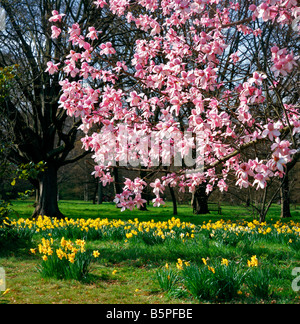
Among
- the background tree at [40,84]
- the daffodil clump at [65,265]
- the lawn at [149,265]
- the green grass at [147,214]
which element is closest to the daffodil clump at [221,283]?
the lawn at [149,265]

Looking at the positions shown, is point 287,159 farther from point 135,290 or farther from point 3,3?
point 3,3

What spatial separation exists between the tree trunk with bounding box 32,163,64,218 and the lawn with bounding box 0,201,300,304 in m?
4.72

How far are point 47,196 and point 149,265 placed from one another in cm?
796

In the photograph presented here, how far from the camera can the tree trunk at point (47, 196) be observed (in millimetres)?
11445

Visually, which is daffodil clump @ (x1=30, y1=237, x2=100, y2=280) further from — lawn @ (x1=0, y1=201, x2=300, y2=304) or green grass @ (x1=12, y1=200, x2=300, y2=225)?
green grass @ (x1=12, y1=200, x2=300, y2=225)

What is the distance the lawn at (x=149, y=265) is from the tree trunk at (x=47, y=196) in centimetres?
472

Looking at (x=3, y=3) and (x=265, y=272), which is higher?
(x=3, y=3)

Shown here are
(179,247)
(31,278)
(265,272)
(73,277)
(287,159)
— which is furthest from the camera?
(179,247)

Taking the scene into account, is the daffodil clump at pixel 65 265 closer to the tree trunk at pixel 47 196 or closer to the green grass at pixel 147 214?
the green grass at pixel 147 214

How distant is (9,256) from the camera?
17.1 feet

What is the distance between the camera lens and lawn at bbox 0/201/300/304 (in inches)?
129

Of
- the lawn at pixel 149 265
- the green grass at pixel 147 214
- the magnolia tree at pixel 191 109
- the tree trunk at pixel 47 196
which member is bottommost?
the green grass at pixel 147 214
